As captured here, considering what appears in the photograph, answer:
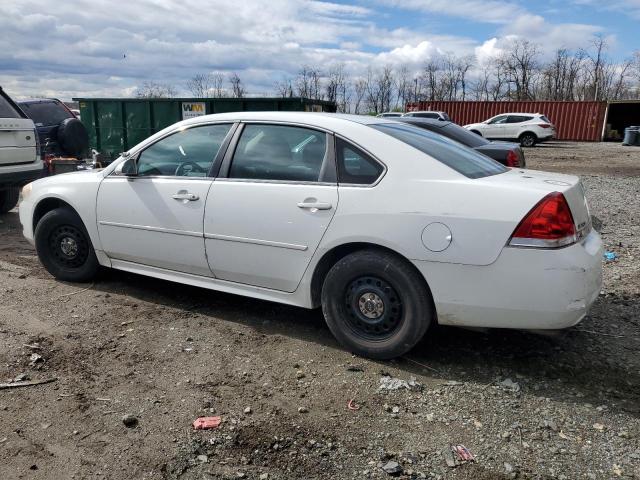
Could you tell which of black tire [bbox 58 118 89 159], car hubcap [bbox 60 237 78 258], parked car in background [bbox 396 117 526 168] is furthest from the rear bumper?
black tire [bbox 58 118 89 159]

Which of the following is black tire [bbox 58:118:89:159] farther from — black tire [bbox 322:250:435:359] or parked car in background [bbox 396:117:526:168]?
black tire [bbox 322:250:435:359]

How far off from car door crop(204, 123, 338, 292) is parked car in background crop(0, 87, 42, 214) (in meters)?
4.87

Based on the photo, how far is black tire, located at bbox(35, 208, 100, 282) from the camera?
16.1 feet

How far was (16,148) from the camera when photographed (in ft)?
24.9

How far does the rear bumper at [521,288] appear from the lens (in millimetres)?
3049

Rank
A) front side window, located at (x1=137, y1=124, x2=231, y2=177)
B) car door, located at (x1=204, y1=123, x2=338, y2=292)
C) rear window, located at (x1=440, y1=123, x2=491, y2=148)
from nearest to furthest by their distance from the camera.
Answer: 1. car door, located at (x1=204, y1=123, x2=338, y2=292)
2. front side window, located at (x1=137, y1=124, x2=231, y2=177)
3. rear window, located at (x1=440, y1=123, x2=491, y2=148)

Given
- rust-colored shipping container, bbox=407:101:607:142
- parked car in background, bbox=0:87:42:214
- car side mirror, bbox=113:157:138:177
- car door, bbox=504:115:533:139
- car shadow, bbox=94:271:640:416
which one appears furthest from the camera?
rust-colored shipping container, bbox=407:101:607:142

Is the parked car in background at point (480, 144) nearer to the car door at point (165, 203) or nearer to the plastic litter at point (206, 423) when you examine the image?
the car door at point (165, 203)

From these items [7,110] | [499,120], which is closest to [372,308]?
[7,110]

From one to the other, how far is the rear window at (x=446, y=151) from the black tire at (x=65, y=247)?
9.38ft

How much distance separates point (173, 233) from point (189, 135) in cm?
81

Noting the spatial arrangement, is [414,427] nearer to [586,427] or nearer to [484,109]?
[586,427]

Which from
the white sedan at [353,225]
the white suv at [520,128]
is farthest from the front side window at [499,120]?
the white sedan at [353,225]

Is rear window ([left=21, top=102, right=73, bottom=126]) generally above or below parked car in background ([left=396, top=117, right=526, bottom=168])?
above
